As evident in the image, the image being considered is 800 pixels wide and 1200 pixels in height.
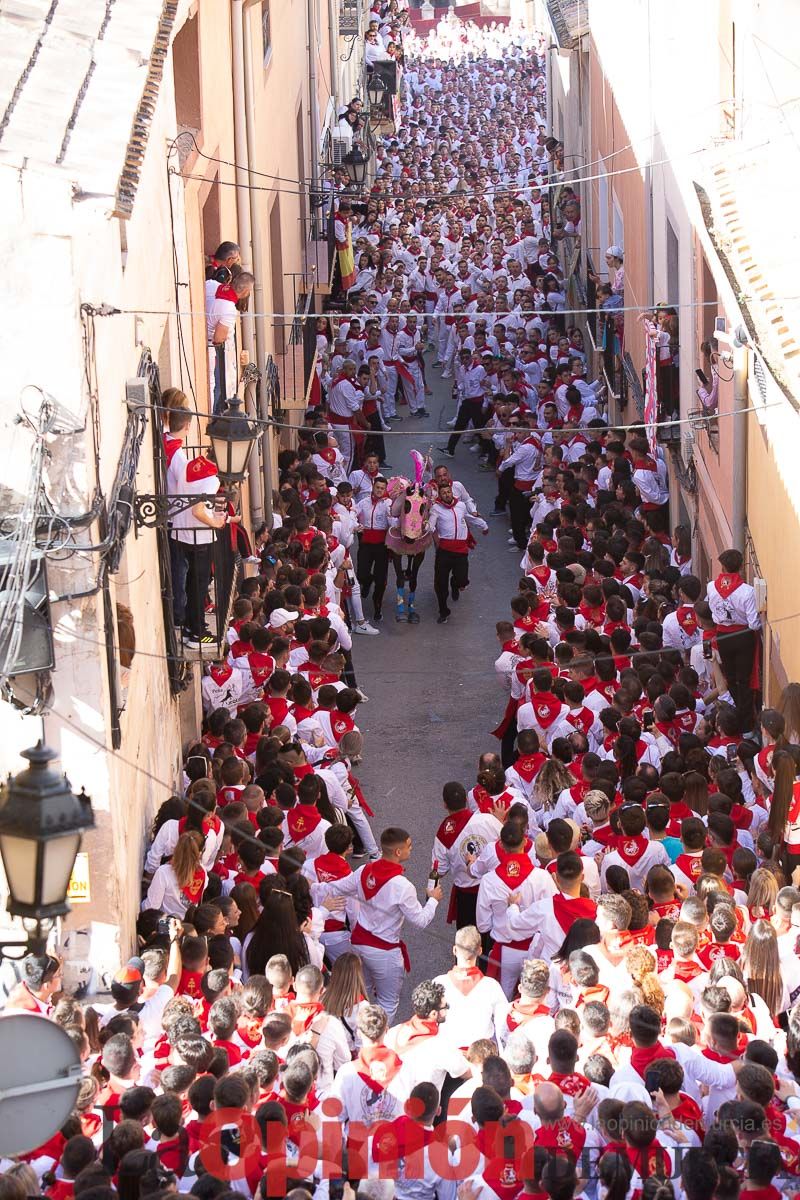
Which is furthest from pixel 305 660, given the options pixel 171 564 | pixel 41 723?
pixel 41 723

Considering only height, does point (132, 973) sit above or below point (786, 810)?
below

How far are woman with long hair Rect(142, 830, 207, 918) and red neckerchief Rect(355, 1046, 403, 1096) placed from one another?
2.13 m

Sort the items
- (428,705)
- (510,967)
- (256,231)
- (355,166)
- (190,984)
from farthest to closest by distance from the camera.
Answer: (355,166) < (256,231) < (428,705) < (510,967) < (190,984)

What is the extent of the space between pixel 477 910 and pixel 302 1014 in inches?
85.3

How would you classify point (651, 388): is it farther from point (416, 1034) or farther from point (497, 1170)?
point (497, 1170)

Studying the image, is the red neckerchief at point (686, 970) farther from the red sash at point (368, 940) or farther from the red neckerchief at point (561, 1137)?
the red sash at point (368, 940)

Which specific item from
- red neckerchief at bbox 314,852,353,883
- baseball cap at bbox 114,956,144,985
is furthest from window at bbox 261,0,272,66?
baseball cap at bbox 114,956,144,985

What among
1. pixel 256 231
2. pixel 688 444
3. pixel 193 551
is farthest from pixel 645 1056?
pixel 256 231

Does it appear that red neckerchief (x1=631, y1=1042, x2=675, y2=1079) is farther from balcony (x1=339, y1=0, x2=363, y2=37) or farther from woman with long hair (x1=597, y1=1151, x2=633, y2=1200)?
balcony (x1=339, y1=0, x2=363, y2=37)

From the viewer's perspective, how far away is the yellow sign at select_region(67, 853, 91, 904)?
30.1 feet

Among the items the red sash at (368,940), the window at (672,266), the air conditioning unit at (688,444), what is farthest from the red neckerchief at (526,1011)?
the window at (672,266)

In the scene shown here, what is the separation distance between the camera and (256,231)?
1803 cm

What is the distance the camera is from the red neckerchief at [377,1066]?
8.01 m

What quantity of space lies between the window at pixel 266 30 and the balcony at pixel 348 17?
15.3 meters
